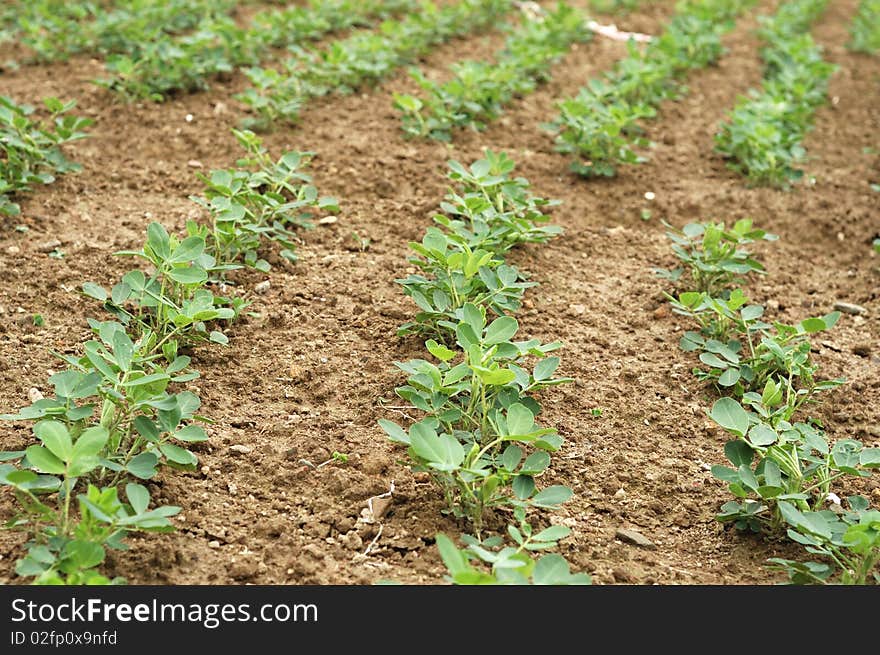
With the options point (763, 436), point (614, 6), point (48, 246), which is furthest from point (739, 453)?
point (614, 6)

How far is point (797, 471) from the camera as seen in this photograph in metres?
2.28

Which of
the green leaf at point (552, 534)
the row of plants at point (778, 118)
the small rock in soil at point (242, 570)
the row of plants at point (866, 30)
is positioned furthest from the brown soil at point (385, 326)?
the row of plants at point (866, 30)

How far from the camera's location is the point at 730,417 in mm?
2369

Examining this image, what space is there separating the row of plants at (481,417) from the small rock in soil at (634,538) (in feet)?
0.66

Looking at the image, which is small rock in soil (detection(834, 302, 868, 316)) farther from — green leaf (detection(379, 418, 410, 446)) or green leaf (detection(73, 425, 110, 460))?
green leaf (detection(73, 425, 110, 460))

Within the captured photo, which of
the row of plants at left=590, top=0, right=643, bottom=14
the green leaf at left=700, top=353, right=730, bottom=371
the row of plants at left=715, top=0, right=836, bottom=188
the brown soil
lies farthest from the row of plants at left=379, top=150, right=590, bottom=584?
the row of plants at left=590, top=0, right=643, bottom=14

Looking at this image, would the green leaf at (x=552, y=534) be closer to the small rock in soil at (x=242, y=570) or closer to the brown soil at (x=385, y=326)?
the brown soil at (x=385, y=326)

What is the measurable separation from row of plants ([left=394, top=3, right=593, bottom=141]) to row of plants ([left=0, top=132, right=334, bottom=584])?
1485mm

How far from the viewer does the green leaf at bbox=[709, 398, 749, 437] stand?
234cm

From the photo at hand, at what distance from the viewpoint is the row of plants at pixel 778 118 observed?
455cm
